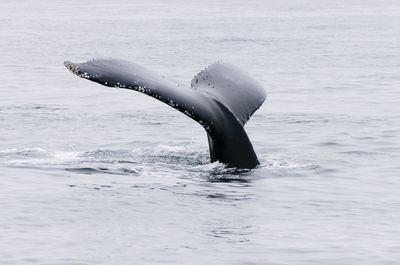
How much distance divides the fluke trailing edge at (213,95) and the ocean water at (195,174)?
460 millimetres

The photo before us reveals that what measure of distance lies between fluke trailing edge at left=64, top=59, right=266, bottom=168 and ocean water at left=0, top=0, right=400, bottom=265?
460 mm

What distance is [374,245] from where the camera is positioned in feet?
34.0

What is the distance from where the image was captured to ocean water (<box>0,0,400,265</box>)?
10258 millimetres

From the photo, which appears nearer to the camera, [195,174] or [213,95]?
[213,95]

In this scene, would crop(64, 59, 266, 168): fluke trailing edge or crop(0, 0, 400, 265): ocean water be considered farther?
crop(64, 59, 266, 168): fluke trailing edge

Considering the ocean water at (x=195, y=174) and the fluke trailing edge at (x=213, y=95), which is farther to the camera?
the fluke trailing edge at (x=213, y=95)

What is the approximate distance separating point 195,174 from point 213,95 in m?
1.31

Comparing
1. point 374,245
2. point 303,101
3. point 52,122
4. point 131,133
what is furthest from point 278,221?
point 303,101

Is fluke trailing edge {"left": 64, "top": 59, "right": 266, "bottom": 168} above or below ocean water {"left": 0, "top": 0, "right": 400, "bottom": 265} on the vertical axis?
above

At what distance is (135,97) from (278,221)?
1222 cm

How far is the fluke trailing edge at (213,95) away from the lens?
10992mm

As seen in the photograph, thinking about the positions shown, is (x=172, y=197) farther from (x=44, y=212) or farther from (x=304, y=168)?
(x=304, y=168)

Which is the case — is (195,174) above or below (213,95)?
below

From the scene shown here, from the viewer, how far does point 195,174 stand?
516 inches
